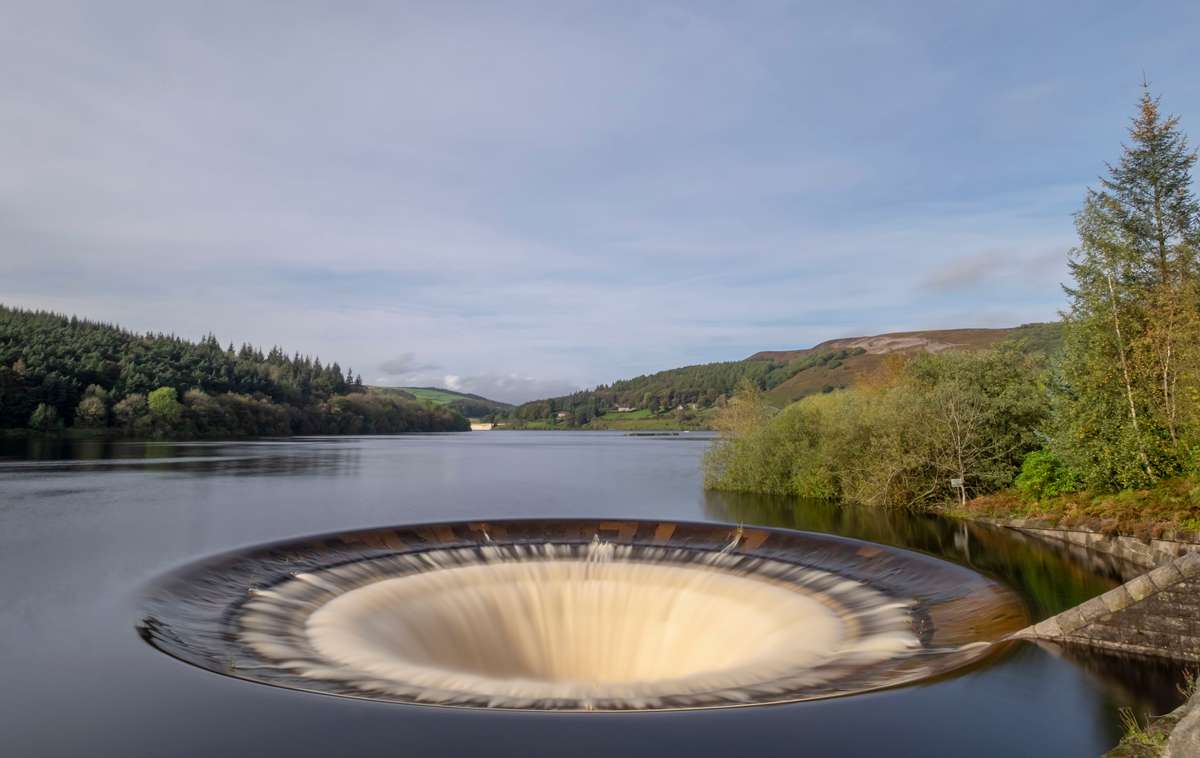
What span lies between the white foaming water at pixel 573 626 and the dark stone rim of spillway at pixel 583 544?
1.41 feet

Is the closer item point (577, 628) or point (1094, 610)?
point (1094, 610)

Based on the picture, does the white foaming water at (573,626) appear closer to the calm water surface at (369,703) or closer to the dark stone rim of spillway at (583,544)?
the dark stone rim of spillway at (583,544)

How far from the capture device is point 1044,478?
30.5m

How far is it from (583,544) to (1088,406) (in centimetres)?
1962

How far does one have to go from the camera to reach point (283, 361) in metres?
180

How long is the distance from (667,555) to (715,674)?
8.43 metres

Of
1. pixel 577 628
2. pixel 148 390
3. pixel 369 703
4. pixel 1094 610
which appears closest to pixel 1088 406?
pixel 1094 610

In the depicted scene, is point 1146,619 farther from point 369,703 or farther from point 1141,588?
point 369,703

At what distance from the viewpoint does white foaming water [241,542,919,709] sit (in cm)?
1202

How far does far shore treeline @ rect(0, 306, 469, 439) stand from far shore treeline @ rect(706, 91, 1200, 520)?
302 feet

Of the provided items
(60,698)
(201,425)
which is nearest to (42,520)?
(60,698)

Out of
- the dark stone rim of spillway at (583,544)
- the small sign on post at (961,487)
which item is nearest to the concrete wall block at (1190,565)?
the dark stone rim of spillway at (583,544)

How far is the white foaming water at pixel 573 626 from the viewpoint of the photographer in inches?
473

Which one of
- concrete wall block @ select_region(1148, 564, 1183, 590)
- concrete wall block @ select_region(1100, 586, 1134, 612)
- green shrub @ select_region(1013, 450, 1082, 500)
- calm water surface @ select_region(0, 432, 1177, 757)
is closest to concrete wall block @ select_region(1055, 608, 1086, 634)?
concrete wall block @ select_region(1100, 586, 1134, 612)
